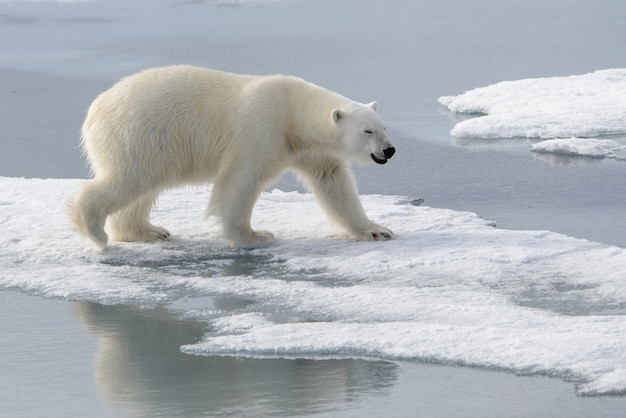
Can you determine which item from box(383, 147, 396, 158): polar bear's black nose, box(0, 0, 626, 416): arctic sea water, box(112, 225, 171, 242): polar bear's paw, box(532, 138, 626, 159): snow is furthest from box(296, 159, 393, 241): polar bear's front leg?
box(532, 138, 626, 159): snow

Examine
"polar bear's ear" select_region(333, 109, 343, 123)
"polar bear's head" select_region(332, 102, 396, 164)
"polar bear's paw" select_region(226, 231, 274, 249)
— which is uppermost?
"polar bear's ear" select_region(333, 109, 343, 123)

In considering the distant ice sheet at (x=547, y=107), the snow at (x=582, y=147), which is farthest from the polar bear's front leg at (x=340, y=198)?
the distant ice sheet at (x=547, y=107)

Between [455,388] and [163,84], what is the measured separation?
268 centimetres

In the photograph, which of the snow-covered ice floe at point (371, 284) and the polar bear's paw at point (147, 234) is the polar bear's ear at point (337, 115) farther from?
the polar bear's paw at point (147, 234)

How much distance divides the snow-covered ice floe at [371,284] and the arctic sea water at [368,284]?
0.01 m

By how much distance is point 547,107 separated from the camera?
8.81 m

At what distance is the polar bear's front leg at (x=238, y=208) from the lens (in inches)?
221

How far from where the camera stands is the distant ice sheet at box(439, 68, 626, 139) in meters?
8.16

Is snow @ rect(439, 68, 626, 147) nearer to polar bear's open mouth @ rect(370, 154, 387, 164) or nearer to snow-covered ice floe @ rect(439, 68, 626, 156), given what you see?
snow-covered ice floe @ rect(439, 68, 626, 156)

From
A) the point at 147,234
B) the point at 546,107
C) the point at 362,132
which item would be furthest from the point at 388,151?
the point at 546,107

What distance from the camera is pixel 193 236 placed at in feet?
19.4

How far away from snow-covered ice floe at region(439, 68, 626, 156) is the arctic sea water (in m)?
0.03

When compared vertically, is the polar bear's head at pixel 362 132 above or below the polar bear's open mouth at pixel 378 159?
above

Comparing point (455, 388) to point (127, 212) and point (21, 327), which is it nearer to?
point (21, 327)
